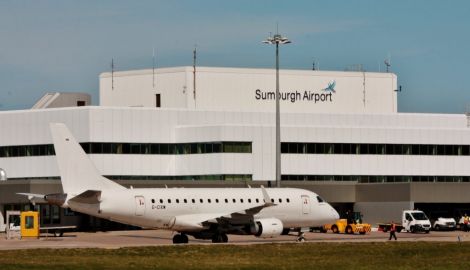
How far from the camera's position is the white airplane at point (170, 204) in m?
75.5

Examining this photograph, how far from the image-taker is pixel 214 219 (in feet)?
256

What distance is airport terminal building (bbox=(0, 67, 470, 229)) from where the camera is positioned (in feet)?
380

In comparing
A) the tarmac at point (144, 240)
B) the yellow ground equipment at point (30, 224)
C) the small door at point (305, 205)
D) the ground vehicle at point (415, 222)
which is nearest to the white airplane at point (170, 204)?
the small door at point (305, 205)

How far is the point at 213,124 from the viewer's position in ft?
403

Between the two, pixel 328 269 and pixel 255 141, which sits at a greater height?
pixel 255 141

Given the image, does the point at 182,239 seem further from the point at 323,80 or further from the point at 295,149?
the point at 323,80

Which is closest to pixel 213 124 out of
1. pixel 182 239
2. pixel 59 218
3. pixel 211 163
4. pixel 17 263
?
pixel 211 163

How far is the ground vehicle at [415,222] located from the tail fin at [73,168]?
109 feet

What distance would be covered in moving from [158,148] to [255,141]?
1012cm

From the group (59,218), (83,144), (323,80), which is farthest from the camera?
(323,80)

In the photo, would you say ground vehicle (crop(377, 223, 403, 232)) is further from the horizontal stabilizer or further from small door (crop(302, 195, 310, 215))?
the horizontal stabilizer

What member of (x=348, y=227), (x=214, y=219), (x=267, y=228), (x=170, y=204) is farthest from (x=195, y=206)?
(x=348, y=227)

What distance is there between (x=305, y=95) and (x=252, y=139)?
42.3 ft

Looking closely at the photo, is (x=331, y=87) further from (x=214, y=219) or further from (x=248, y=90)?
(x=214, y=219)
